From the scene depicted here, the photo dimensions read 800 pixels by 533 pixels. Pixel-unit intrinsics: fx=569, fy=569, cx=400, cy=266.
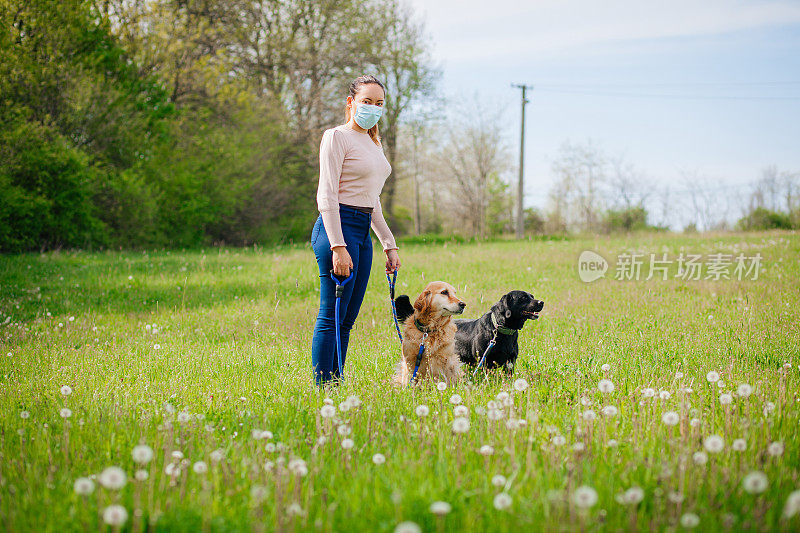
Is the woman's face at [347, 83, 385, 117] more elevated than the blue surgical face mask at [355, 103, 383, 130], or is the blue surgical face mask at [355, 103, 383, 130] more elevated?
the woman's face at [347, 83, 385, 117]

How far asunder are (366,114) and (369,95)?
0.49 ft

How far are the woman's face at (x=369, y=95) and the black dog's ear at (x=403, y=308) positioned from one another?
1650mm

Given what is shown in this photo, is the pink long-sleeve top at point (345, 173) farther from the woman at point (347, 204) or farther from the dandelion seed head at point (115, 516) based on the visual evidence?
the dandelion seed head at point (115, 516)

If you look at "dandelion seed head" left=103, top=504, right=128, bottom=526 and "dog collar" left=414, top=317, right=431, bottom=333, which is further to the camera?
"dog collar" left=414, top=317, right=431, bottom=333

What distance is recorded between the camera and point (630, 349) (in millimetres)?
6113

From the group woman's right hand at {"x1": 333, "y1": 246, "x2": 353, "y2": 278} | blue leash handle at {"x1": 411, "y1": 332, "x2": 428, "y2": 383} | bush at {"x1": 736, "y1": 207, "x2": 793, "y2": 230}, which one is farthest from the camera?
bush at {"x1": 736, "y1": 207, "x2": 793, "y2": 230}

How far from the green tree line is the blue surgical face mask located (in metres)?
16.0

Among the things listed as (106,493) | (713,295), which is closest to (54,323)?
(106,493)

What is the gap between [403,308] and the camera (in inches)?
199

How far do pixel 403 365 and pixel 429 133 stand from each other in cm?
3060

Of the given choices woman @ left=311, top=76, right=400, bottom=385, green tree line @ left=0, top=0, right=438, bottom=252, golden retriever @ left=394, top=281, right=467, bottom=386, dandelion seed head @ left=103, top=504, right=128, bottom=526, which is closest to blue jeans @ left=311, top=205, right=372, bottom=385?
woman @ left=311, top=76, right=400, bottom=385
